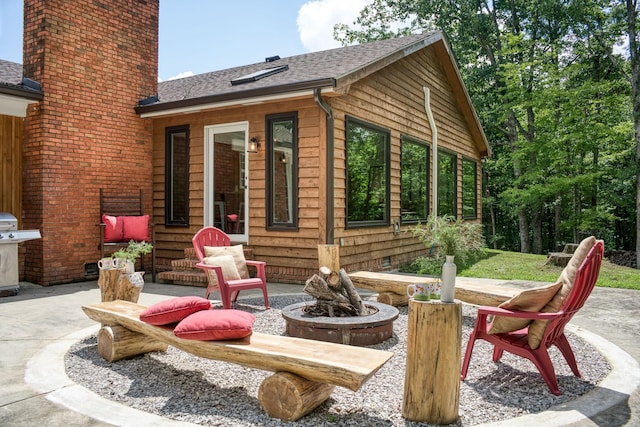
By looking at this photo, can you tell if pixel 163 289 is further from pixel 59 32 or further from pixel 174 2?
pixel 174 2

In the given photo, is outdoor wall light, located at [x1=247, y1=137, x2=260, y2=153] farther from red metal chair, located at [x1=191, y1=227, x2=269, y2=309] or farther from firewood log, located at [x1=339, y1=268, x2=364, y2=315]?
firewood log, located at [x1=339, y1=268, x2=364, y2=315]

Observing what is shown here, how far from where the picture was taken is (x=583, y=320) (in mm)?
4652

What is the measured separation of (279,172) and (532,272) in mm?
4819

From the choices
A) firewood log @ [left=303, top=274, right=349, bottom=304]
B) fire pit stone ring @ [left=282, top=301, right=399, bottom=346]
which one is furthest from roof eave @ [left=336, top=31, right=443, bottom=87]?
fire pit stone ring @ [left=282, top=301, right=399, bottom=346]

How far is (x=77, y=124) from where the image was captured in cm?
721

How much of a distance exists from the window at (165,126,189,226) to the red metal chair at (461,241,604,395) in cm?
592

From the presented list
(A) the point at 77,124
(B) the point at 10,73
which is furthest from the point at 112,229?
(B) the point at 10,73

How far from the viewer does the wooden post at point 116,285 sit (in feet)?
13.3

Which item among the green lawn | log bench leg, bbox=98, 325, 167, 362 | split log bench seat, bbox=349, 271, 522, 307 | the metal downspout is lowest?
the green lawn

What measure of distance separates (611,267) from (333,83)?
6.96 metres

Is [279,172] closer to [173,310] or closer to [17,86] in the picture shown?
[17,86]

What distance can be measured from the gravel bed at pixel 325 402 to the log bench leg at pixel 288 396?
1.7 inches

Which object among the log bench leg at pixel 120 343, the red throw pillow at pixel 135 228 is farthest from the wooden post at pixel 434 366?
the red throw pillow at pixel 135 228

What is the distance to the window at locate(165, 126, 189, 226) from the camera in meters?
7.96
